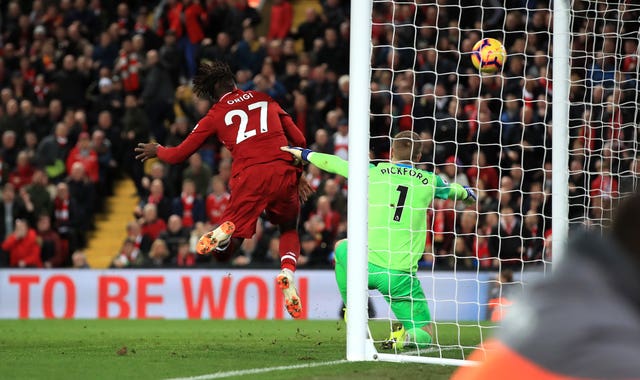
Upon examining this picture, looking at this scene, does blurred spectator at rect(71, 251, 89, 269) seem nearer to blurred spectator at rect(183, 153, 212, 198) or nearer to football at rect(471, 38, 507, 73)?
blurred spectator at rect(183, 153, 212, 198)

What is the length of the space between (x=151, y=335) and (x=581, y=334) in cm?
970

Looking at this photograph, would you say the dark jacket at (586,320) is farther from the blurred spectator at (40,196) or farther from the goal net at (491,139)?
the blurred spectator at (40,196)

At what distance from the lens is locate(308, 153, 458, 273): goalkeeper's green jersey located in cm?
839

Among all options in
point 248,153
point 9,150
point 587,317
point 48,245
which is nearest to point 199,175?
point 48,245

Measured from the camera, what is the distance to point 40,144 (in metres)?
17.9

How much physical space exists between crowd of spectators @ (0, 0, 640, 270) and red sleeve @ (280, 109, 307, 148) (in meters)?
3.34

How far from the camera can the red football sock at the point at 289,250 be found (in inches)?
346

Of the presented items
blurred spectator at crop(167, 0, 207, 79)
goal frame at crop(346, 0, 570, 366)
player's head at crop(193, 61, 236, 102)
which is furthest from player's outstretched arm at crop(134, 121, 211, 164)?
blurred spectator at crop(167, 0, 207, 79)

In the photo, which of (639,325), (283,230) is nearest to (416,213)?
(283,230)

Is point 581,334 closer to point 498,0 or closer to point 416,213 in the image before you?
point 416,213

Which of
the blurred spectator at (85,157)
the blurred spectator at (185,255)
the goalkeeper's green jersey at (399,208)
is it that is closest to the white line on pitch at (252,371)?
the goalkeeper's green jersey at (399,208)

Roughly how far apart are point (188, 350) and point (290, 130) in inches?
79.1

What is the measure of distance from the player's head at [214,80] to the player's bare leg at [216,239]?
1144 millimetres

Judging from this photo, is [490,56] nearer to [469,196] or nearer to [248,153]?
[469,196]
